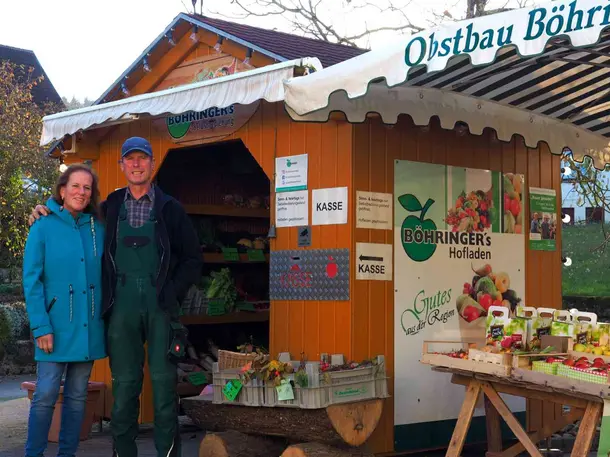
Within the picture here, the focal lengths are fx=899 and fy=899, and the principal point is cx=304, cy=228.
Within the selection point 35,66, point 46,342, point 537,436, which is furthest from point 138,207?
point 35,66

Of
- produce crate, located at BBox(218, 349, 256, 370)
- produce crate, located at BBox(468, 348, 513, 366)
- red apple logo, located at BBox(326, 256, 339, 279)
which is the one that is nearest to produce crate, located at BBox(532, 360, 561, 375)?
produce crate, located at BBox(468, 348, 513, 366)

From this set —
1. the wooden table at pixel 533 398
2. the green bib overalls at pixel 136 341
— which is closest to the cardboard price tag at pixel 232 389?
the green bib overalls at pixel 136 341

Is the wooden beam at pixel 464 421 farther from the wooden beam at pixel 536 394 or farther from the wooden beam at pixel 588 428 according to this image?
the wooden beam at pixel 588 428

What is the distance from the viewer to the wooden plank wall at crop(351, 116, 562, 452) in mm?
6555

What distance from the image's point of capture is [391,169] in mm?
6785

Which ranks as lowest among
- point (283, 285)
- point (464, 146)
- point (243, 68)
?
point (283, 285)

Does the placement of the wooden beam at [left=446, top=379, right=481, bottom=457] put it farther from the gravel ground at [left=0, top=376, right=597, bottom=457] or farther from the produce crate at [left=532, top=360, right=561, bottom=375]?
the gravel ground at [left=0, top=376, right=597, bottom=457]

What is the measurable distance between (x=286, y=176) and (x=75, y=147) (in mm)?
2723

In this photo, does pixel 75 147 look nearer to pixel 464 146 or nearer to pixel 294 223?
pixel 294 223

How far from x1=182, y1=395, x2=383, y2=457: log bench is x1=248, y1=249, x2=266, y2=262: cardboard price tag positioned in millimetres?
2516

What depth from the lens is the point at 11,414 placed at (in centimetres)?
944

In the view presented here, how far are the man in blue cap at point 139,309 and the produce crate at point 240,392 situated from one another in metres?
0.51

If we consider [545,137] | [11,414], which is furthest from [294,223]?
[11,414]

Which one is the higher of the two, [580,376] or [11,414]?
[580,376]
